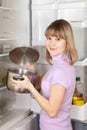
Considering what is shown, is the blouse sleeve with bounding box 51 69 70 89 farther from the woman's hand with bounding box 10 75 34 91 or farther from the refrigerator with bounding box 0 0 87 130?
the refrigerator with bounding box 0 0 87 130

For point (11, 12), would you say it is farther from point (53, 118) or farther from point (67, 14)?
point (53, 118)

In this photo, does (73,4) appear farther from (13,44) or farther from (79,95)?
(79,95)

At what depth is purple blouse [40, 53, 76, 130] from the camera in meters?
1.29

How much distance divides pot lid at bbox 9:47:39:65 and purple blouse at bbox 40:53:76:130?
0.30 m

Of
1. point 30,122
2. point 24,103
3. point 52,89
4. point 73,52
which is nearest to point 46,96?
point 52,89

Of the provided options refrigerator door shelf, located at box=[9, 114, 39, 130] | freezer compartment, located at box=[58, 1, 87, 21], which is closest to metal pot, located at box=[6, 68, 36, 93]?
refrigerator door shelf, located at box=[9, 114, 39, 130]

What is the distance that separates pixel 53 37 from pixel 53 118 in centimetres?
44

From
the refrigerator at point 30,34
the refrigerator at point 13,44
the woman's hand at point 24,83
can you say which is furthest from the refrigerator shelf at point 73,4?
the woman's hand at point 24,83

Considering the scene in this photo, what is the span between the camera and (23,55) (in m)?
1.64

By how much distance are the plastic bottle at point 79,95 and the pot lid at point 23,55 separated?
0.34m

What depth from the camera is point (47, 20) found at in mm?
1825

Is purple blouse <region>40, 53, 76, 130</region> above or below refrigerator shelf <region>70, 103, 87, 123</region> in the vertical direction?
above

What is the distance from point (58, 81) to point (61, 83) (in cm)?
2

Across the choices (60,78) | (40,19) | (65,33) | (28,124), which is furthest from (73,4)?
(28,124)
